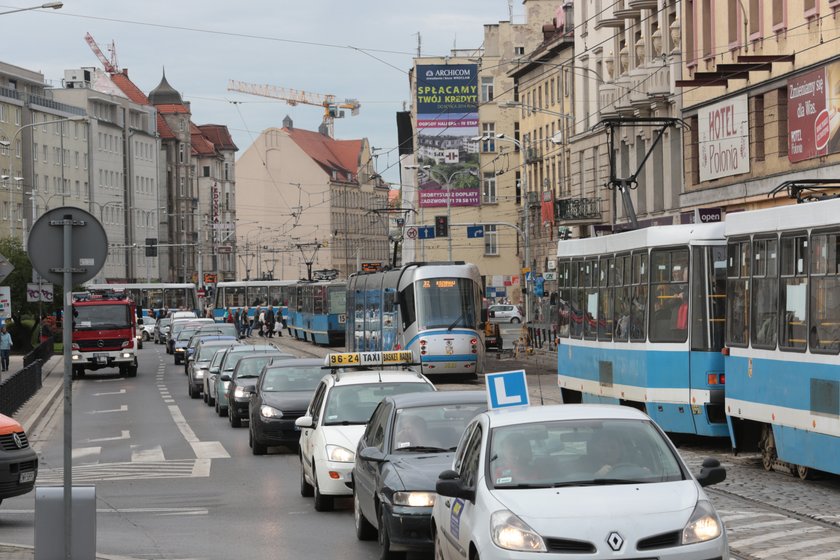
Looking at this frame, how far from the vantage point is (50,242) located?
1242cm

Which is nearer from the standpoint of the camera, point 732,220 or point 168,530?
point 168,530

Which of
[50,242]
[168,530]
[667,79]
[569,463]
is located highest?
[667,79]

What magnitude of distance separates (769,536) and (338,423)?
18.3ft

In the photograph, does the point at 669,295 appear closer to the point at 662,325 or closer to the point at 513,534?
the point at 662,325

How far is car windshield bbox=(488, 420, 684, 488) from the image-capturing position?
1007 centimetres

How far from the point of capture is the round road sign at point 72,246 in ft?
40.6

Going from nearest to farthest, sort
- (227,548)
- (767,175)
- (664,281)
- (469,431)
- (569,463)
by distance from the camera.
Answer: (569,463)
(469,431)
(227,548)
(664,281)
(767,175)

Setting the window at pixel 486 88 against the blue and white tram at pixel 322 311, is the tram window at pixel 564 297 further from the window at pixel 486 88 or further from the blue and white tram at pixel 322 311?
the window at pixel 486 88

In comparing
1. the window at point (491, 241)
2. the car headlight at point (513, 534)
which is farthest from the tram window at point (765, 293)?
the window at point (491, 241)

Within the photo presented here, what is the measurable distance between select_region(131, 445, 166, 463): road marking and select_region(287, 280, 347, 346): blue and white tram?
128 feet

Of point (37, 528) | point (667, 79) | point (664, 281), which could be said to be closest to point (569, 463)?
point (37, 528)

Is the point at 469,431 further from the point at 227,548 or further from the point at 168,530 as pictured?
the point at 168,530

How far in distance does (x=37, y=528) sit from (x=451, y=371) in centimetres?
3287

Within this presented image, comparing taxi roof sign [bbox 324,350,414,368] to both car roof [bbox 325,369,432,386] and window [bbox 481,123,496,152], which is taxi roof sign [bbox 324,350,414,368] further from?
window [bbox 481,123,496,152]
